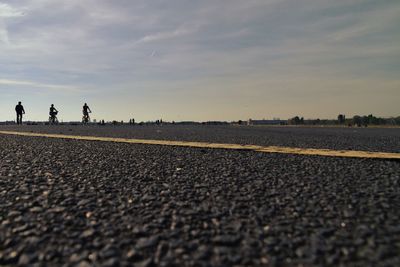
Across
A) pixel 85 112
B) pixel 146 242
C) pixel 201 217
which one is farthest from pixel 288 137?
pixel 85 112

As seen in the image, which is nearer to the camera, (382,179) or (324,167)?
(382,179)

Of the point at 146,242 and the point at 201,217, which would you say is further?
the point at 201,217

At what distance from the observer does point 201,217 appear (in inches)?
91.0

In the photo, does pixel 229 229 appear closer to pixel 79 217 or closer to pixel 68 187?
pixel 79 217

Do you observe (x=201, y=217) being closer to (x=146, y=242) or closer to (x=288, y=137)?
(x=146, y=242)

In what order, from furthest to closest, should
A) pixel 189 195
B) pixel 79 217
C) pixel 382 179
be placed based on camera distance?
1. pixel 382 179
2. pixel 189 195
3. pixel 79 217

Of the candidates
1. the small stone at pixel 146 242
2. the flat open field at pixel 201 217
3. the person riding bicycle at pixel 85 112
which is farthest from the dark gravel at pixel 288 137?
the person riding bicycle at pixel 85 112

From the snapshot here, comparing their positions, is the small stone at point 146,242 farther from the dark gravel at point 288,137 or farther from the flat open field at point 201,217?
the dark gravel at point 288,137

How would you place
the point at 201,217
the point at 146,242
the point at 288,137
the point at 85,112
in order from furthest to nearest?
1. the point at 85,112
2. the point at 288,137
3. the point at 201,217
4. the point at 146,242

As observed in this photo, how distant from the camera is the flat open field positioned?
173 centimetres

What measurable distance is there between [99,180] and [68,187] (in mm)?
414

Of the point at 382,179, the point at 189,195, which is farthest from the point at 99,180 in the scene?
the point at 382,179

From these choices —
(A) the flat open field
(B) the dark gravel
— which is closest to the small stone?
(A) the flat open field

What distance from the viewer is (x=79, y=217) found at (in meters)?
2.32
